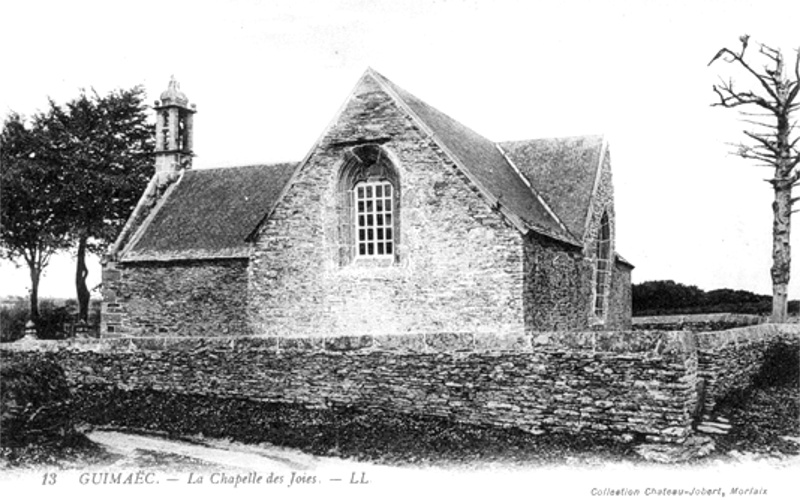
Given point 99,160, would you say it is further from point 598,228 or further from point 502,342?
point 502,342

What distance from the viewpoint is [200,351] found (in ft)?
45.4

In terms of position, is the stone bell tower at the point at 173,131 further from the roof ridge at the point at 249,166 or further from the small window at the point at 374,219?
the small window at the point at 374,219

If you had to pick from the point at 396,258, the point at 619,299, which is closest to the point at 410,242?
the point at 396,258

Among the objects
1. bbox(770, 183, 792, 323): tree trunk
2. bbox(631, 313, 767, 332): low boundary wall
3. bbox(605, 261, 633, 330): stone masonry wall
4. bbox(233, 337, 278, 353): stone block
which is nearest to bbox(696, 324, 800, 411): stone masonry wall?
bbox(770, 183, 792, 323): tree trunk

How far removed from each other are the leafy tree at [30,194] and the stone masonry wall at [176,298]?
13.5 m

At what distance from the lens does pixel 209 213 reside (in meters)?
26.5

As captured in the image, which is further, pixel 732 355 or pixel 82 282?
pixel 82 282

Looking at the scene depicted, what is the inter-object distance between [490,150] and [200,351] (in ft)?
44.0

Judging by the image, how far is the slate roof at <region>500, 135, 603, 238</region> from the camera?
21797 mm

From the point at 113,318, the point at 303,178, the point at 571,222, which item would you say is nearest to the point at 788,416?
the point at 571,222

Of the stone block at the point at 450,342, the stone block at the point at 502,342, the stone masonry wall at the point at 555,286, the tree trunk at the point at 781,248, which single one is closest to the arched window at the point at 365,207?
the stone masonry wall at the point at 555,286

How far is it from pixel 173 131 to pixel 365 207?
14560mm

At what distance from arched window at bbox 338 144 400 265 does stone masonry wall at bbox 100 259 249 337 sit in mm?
5693

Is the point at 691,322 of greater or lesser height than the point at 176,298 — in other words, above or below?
below
